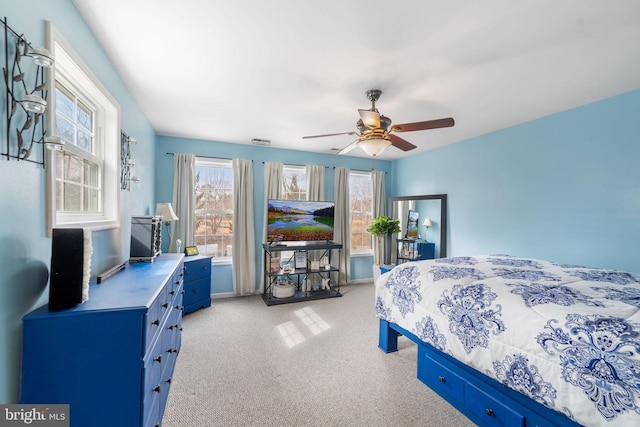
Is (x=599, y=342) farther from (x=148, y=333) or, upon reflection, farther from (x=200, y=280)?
(x=200, y=280)

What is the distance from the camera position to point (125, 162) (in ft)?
7.66

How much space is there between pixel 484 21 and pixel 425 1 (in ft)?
1.41

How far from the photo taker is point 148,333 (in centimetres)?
128

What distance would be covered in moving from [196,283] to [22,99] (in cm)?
288

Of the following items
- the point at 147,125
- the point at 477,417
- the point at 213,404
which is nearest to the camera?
the point at 477,417

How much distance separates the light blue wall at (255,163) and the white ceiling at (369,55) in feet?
3.19

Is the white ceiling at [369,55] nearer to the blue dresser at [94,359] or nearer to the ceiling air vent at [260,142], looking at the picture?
the ceiling air vent at [260,142]

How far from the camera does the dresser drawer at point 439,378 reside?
185 cm

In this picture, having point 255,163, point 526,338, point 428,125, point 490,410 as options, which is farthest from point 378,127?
point 255,163

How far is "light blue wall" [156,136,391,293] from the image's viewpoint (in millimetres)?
3980

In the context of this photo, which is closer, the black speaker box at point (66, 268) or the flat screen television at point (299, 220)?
the black speaker box at point (66, 268)

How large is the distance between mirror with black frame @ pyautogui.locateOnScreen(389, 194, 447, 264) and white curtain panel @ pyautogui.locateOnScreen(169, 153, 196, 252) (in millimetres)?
3606

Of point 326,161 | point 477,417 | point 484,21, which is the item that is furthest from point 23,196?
point 326,161

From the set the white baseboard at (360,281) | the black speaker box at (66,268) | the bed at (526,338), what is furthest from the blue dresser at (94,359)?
the white baseboard at (360,281)
